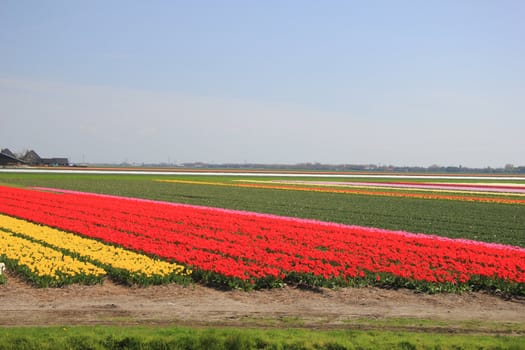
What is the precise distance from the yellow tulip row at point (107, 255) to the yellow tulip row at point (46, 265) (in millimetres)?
517

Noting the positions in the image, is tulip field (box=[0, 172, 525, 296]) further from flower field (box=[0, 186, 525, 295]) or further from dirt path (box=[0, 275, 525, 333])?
dirt path (box=[0, 275, 525, 333])

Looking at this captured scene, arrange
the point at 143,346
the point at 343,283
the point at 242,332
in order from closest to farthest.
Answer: the point at 143,346
the point at 242,332
the point at 343,283

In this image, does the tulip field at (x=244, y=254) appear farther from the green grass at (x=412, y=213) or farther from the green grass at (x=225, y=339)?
the green grass at (x=225, y=339)

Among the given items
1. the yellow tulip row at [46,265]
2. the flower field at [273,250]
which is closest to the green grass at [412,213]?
the flower field at [273,250]

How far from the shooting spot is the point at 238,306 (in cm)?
1178

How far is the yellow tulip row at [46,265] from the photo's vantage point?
539 inches

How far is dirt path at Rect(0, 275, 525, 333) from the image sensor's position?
1056 cm

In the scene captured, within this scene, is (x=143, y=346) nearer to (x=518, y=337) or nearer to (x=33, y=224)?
(x=518, y=337)

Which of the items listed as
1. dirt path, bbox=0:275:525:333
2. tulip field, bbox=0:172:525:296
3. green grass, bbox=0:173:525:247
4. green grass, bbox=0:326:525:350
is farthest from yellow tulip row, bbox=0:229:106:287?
green grass, bbox=0:173:525:247

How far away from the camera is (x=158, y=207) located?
30906 millimetres

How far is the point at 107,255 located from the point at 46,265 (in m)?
2.07

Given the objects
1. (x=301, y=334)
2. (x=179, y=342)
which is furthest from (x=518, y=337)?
(x=179, y=342)

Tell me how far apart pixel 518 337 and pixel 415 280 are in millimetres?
4400

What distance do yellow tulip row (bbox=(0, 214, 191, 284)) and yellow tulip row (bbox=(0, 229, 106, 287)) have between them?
20.4 inches
